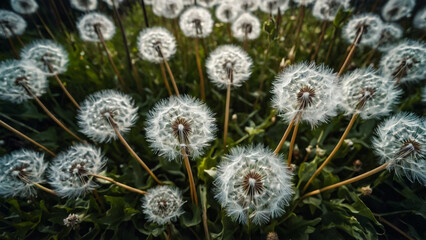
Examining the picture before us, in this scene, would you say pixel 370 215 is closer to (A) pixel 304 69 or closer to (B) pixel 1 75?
(A) pixel 304 69

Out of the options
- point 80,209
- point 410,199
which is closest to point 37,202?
point 80,209

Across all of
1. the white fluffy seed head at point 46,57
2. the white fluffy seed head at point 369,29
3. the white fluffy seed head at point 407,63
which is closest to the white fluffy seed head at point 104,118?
the white fluffy seed head at point 46,57

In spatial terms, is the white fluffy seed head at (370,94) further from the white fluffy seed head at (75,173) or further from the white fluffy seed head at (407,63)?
the white fluffy seed head at (75,173)

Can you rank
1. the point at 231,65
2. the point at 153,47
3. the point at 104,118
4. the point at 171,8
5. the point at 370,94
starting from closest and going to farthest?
the point at 370,94 < the point at 104,118 < the point at 231,65 < the point at 153,47 < the point at 171,8

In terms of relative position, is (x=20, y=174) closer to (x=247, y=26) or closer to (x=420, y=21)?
(x=247, y=26)

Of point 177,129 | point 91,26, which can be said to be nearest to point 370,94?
point 177,129

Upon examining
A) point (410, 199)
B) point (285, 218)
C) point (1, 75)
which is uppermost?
point (1, 75)

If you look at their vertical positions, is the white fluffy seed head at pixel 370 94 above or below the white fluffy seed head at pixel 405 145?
above
